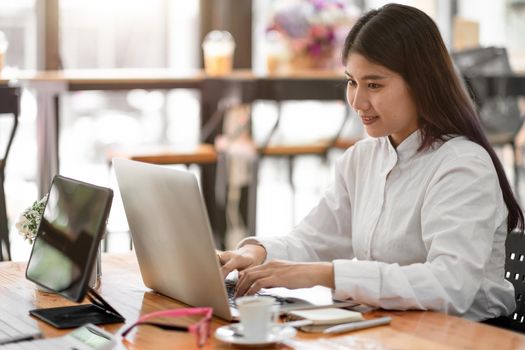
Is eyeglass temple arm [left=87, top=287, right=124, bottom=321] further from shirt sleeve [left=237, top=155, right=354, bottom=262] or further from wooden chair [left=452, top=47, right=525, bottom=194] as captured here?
wooden chair [left=452, top=47, right=525, bottom=194]

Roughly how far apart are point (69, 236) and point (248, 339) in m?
0.43

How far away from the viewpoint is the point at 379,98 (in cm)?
214

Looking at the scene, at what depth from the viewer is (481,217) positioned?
2.01 meters

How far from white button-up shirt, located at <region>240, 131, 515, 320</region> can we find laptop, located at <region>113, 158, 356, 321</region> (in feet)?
0.40

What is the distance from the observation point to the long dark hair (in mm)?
2125

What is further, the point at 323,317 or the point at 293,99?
the point at 293,99

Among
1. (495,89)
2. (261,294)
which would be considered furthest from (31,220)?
(495,89)

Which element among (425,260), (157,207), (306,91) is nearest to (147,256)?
(157,207)

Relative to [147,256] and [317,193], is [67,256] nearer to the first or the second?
[147,256]

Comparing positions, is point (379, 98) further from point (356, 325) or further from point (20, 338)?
point (20, 338)

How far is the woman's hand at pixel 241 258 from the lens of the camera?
210cm

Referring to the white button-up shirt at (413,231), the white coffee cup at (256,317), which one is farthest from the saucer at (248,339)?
the white button-up shirt at (413,231)

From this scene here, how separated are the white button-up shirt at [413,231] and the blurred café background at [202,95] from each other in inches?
98.8

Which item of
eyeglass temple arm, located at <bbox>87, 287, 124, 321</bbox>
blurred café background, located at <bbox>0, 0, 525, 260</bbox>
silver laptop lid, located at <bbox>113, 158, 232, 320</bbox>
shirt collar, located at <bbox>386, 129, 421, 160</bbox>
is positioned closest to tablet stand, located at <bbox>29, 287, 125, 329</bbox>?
eyeglass temple arm, located at <bbox>87, 287, 124, 321</bbox>
